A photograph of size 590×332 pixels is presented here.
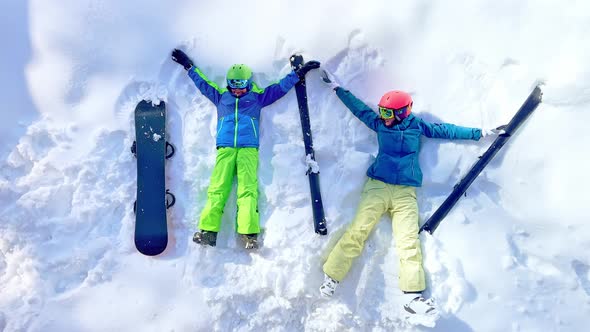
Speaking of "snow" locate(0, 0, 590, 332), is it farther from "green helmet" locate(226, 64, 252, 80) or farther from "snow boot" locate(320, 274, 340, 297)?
"green helmet" locate(226, 64, 252, 80)

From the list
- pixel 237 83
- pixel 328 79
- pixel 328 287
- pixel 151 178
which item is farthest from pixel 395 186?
pixel 151 178

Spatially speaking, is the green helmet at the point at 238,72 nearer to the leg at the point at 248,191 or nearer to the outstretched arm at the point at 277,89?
the outstretched arm at the point at 277,89

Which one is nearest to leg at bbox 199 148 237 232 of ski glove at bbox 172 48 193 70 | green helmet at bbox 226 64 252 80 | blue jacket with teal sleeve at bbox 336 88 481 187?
green helmet at bbox 226 64 252 80

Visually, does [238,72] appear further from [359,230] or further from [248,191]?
[359,230]

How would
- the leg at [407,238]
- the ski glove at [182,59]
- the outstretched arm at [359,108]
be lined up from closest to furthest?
the leg at [407,238] → the outstretched arm at [359,108] → the ski glove at [182,59]

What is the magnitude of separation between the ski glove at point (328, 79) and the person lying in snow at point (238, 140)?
0.31 ft

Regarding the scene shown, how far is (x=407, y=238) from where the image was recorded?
3547mm

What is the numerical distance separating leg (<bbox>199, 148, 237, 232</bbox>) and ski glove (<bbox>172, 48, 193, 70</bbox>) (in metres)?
0.90

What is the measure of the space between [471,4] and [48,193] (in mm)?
4152

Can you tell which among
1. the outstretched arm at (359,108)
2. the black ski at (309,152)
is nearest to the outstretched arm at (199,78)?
the black ski at (309,152)

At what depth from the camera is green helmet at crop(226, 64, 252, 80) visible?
399cm

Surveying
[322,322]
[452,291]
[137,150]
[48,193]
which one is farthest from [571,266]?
[48,193]

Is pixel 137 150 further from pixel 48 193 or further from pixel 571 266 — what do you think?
pixel 571 266

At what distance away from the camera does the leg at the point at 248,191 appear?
12.0 feet
